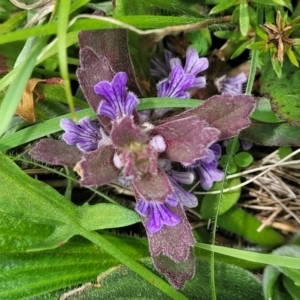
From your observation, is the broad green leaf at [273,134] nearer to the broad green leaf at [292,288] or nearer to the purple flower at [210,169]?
the purple flower at [210,169]

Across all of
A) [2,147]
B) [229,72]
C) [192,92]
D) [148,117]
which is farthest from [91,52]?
[229,72]

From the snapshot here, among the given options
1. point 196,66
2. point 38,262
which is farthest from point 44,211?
point 196,66

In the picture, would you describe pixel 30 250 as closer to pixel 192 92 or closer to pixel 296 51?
pixel 192 92

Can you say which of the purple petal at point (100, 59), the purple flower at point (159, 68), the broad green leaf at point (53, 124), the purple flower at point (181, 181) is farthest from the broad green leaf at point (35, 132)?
the purple flower at point (159, 68)

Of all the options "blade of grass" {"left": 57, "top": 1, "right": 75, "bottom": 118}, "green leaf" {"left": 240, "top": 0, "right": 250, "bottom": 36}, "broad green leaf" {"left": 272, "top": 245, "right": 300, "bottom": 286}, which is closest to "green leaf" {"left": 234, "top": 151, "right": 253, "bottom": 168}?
"broad green leaf" {"left": 272, "top": 245, "right": 300, "bottom": 286}

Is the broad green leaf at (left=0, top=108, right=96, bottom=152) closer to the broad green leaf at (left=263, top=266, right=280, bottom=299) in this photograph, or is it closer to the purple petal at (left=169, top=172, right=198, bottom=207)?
the purple petal at (left=169, top=172, right=198, bottom=207)

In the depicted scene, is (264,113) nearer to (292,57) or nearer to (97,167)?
(292,57)
